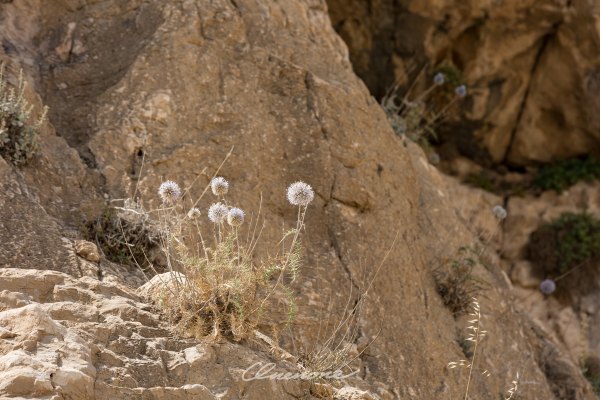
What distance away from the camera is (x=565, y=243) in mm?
8297

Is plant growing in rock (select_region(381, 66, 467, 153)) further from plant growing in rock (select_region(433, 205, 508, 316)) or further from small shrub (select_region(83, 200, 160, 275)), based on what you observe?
small shrub (select_region(83, 200, 160, 275))

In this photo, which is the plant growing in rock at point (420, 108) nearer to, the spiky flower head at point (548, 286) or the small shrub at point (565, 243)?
the small shrub at point (565, 243)

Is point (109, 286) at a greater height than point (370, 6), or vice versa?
point (109, 286)

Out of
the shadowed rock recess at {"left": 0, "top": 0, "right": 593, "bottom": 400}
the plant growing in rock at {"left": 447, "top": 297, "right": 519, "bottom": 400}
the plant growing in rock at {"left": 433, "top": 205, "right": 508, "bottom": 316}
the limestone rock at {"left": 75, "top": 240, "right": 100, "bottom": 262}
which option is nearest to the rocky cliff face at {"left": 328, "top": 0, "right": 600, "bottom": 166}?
the shadowed rock recess at {"left": 0, "top": 0, "right": 593, "bottom": 400}

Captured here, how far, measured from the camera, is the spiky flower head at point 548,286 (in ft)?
26.4

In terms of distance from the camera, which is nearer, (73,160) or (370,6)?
(73,160)

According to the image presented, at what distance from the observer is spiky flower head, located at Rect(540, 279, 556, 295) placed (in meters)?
8.04

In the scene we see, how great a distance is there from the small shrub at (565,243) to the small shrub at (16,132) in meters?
5.73

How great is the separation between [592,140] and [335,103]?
4.72 m

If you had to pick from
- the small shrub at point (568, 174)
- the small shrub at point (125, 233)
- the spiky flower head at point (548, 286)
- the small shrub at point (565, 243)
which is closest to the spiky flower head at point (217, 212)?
the small shrub at point (125, 233)

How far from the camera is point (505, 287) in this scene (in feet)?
18.9

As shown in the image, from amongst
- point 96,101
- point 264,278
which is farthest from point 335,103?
point 264,278

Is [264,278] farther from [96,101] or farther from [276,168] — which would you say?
[96,101]

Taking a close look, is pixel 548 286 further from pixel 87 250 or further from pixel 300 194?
pixel 87 250
